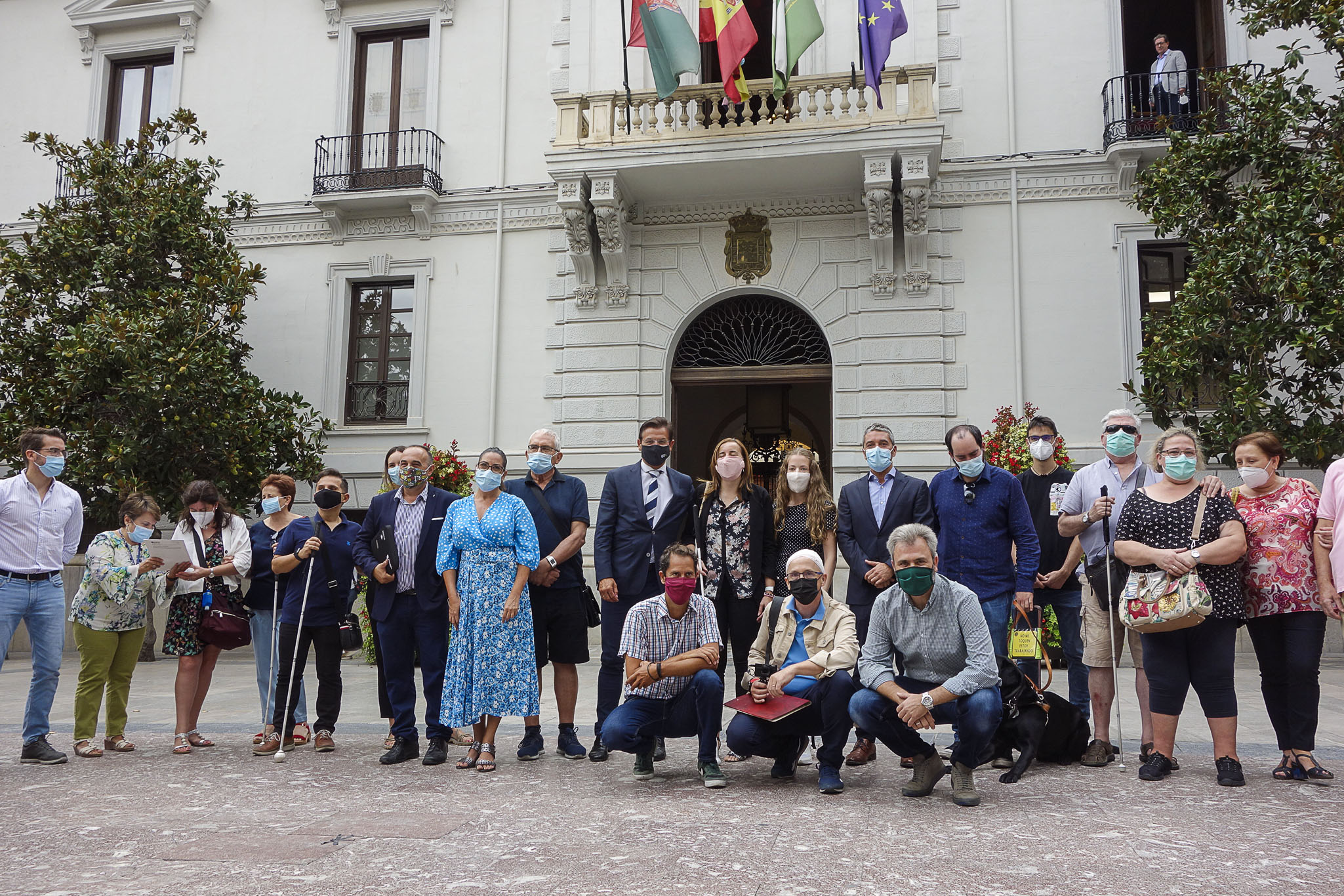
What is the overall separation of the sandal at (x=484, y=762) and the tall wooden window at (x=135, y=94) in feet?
Answer: 46.4

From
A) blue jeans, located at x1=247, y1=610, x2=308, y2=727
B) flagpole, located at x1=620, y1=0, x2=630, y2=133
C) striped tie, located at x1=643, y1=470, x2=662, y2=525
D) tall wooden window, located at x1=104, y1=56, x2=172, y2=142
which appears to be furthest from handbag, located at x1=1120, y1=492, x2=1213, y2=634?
tall wooden window, located at x1=104, y1=56, x2=172, y2=142

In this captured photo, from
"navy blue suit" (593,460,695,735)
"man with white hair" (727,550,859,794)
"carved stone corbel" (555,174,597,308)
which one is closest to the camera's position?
"man with white hair" (727,550,859,794)

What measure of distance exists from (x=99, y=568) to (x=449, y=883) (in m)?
4.17

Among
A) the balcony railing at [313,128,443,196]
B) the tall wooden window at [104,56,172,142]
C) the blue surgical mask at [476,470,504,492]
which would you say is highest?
the tall wooden window at [104,56,172,142]

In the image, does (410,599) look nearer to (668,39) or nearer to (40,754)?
(40,754)

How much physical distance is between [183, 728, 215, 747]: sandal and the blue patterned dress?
1861 mm

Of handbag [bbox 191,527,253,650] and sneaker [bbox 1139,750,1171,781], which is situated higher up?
handbag [bbox 191,527,253,650]

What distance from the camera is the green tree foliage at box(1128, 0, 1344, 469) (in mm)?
10297

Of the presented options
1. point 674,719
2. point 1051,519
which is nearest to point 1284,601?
point 1051,519

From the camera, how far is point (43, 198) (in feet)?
53.3

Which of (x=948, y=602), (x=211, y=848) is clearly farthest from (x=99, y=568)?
(x=948, y=602)

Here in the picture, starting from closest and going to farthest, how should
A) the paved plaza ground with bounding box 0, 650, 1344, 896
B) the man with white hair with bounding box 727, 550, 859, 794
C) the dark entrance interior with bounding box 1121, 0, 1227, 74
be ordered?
the paved plaza ground with bounding box 0, 650, 1344, 896 < the man with white hair with bounding box 727, 550, 859, 794 < the dark entrance interior with bounding box 1121, 0, 1227, 74

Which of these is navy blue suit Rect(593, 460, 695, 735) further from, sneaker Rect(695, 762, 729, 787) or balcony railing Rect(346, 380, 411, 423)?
balcony railing Rect(346, 380, 411, 423)

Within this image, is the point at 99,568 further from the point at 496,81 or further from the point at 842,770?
the point at 496,81
